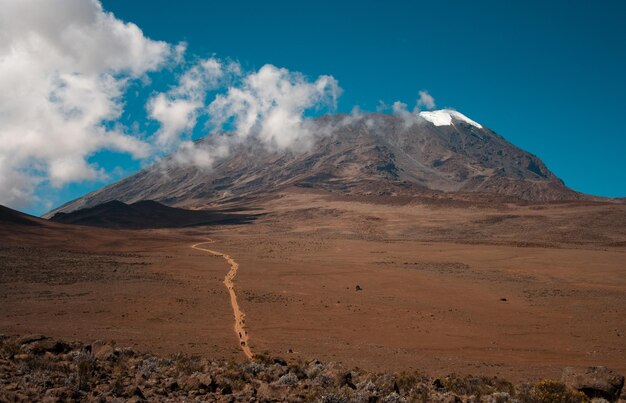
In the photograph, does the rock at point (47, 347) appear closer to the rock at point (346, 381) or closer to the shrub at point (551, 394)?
the rock at point (346, 381)

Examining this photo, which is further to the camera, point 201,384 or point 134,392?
point 201,384

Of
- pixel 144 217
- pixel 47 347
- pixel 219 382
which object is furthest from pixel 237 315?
pixel 144 217

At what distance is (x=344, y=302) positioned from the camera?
1006 inches

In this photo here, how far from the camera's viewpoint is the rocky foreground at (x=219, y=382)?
29.0 feet

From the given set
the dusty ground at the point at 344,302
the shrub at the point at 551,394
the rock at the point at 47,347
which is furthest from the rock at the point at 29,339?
the shrub at the point at 551,394

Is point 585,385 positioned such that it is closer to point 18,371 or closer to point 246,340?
point 246,340

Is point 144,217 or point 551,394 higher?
point 144,217

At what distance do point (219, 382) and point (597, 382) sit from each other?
850 cm

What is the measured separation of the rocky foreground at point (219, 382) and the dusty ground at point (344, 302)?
273cm

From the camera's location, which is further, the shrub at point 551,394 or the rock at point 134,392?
the shrub at point 551,394

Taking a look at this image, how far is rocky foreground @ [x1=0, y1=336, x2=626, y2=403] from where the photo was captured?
348 inches

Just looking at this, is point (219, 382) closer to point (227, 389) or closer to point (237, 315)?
point (227, 389)

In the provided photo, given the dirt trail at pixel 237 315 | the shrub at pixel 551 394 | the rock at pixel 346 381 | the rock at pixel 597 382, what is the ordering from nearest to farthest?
the shrub at pixel 551 394
the rock at pixel 597 382
the rock at pixel 346 381
the dirt trail at pixel 237 315

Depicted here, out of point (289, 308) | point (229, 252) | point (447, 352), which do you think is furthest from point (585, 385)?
point (229, 252)
